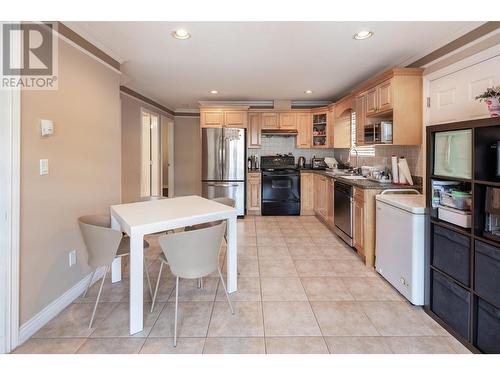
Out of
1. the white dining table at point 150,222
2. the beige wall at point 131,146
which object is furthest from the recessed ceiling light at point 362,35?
the beige wall at point 131,146

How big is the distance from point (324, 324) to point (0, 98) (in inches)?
103

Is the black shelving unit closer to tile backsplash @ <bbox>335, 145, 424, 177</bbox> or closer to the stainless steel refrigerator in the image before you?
tile backsplash @ <bbox>335, 145, 424, 177</bbox>

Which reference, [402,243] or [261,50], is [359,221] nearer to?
[402,243]

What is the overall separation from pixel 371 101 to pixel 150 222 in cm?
319

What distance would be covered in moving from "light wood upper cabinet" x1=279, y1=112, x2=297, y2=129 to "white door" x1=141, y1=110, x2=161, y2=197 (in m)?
2.67

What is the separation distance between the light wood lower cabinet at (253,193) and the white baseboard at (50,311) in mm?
3613

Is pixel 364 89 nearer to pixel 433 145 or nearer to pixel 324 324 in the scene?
pixel 433 145

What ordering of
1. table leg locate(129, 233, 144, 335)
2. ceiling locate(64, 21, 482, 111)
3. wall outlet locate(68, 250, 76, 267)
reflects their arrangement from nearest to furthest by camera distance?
1. table leg locate(129, 233, 144, 335)
2. wall outlet locate(68, 250, 76, 267)
3. ceiling locate(64, 21, 482, 111)

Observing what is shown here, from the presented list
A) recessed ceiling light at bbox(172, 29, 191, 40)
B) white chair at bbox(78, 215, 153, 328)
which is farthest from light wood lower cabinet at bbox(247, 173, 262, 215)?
white chair at bbox(78, 215, 153, 328)

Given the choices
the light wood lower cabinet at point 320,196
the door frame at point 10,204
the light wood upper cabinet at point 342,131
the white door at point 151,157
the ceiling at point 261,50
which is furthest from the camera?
the white door at point 151,157

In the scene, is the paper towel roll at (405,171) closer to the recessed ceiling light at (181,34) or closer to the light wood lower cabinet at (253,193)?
the recessed ceiling light at (181,34)

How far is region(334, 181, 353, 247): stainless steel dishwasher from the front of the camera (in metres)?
3.79

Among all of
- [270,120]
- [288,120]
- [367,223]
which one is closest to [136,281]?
[367,223]

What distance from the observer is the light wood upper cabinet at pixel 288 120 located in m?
6.08
